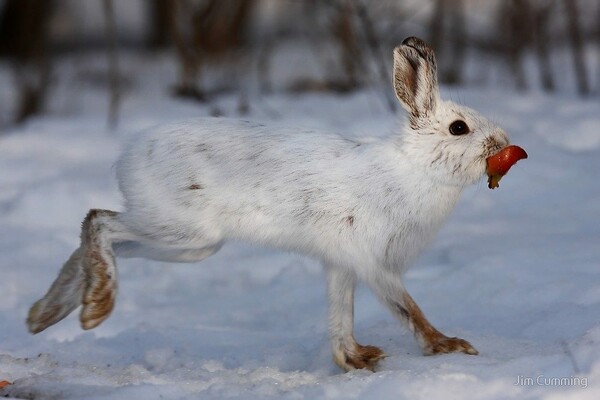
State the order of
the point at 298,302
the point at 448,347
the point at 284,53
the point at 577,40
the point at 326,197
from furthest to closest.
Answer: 1. the point at 284,53
2. the point at 577,40
3. the point at 298,302
4. the point at 326,197
5. the point at 448,347

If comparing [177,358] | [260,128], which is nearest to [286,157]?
[260,128]

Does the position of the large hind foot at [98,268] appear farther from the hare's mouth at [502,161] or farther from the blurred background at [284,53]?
the blurred background at [284,53]

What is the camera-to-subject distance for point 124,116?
759 cm

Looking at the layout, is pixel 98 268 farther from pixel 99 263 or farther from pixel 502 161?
pixel 502 161

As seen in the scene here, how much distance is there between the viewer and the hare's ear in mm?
3301

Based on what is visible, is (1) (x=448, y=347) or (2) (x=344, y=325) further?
(2) (x=344, y=325)

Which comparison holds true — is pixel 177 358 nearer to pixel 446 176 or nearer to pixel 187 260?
pixel 187 260

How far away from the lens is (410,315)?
326cm

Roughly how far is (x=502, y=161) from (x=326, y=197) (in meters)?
0.57

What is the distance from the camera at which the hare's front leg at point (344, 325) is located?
10.8 feet

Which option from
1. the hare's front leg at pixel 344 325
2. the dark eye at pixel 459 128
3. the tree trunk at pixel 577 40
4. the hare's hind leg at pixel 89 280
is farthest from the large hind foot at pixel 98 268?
the tree trunk at pixel 577 40

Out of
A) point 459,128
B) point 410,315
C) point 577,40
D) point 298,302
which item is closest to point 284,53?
point 577,40

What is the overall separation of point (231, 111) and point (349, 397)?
16.8 ft

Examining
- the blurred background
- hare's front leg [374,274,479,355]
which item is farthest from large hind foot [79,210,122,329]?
the blurred background
